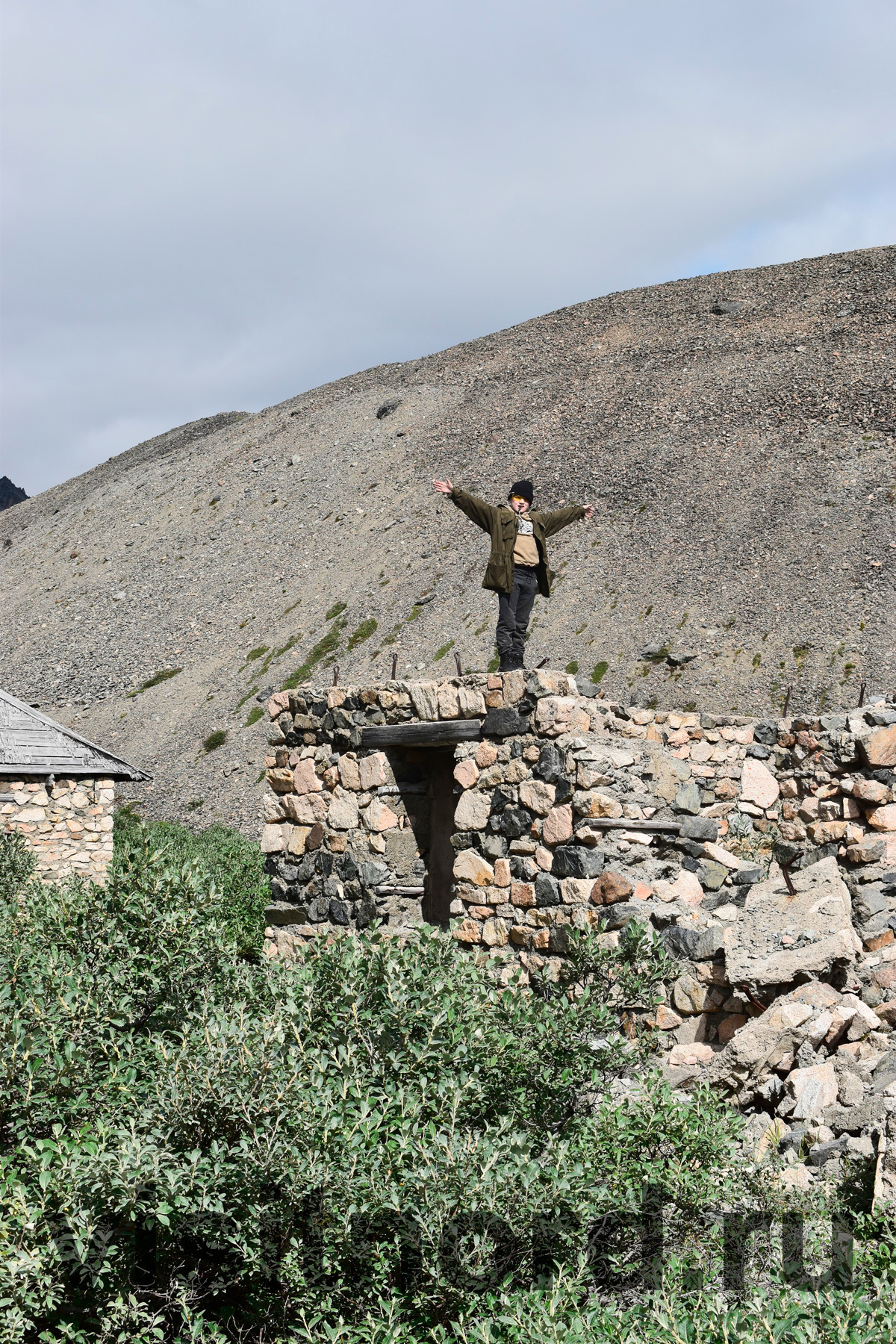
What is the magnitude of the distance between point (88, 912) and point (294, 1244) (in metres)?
1.98

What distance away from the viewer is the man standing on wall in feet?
29.6

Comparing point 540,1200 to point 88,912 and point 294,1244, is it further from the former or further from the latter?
point 88,912

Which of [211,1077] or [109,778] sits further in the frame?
[109,778]

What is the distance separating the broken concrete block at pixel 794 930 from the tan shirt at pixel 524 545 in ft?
10.7

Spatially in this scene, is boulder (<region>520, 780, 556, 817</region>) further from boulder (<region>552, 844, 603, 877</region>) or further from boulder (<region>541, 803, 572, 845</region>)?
boulder (<region>552, 844, 603, 877</region>)

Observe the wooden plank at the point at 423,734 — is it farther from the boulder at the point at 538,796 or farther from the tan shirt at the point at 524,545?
the tan shirt at the point at 524,545

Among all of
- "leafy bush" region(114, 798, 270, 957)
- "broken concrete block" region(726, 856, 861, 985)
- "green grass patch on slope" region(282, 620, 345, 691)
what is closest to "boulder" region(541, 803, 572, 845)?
"broken concrete block" region(726, 856, 861, 985)

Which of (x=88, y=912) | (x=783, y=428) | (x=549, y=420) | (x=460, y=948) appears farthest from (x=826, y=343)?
(x=88, y=912)

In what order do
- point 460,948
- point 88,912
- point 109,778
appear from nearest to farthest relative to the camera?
1. point 88,912
2. point 460,948
3. point 109,778

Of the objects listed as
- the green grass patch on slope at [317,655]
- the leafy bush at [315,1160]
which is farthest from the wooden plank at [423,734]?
the green grass patch on slope at [317,655]

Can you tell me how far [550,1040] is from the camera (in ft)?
17.8

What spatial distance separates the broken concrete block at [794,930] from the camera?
21.1ft

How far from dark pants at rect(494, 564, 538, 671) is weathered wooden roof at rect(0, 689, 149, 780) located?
8.90 metres

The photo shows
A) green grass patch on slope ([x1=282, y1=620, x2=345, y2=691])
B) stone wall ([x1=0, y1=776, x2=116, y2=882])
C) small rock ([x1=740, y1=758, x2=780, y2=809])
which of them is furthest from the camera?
green grass patch on slope ([x1=282, y1=620, x2=345, y2=691])
